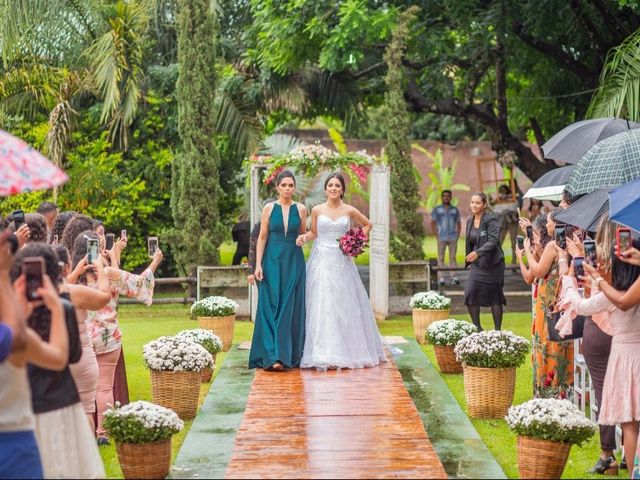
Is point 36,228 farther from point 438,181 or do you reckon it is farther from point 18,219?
point 438,181

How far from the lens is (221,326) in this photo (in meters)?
13.6

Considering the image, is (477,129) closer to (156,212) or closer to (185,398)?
(156,212)

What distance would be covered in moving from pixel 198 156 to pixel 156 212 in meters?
2.99

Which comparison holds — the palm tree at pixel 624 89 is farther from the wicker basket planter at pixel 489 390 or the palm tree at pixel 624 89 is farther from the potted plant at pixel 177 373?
the potted plant at pixel 177 373

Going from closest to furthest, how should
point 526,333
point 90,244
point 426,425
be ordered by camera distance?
point 90,244 → point 426,425 → point 526,333

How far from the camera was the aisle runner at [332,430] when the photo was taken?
721 cm

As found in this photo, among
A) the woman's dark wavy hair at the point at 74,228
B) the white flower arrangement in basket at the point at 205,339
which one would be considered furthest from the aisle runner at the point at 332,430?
the woman's dark wavy hair at the point at 74,228

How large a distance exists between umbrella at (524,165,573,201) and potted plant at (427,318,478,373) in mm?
1647

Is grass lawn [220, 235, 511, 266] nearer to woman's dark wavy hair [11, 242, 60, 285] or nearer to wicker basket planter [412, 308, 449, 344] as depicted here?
wicker basket planter [412, 308, 449, 344]

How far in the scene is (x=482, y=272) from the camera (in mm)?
12891

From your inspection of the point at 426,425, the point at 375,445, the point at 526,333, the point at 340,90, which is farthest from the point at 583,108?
the point at 375,445

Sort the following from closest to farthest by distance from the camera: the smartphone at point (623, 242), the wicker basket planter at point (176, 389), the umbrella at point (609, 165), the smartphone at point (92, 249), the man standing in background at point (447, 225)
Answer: the smartphone at point (623, 242) < the smartphone at point (92, 249) < the umbrella at point (609, 165) < the wicker basket planter at point (176, 389) < the man standing in background at point (447, 225)

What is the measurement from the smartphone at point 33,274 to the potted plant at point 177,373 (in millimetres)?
4152

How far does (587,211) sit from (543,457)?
7.38 feet
